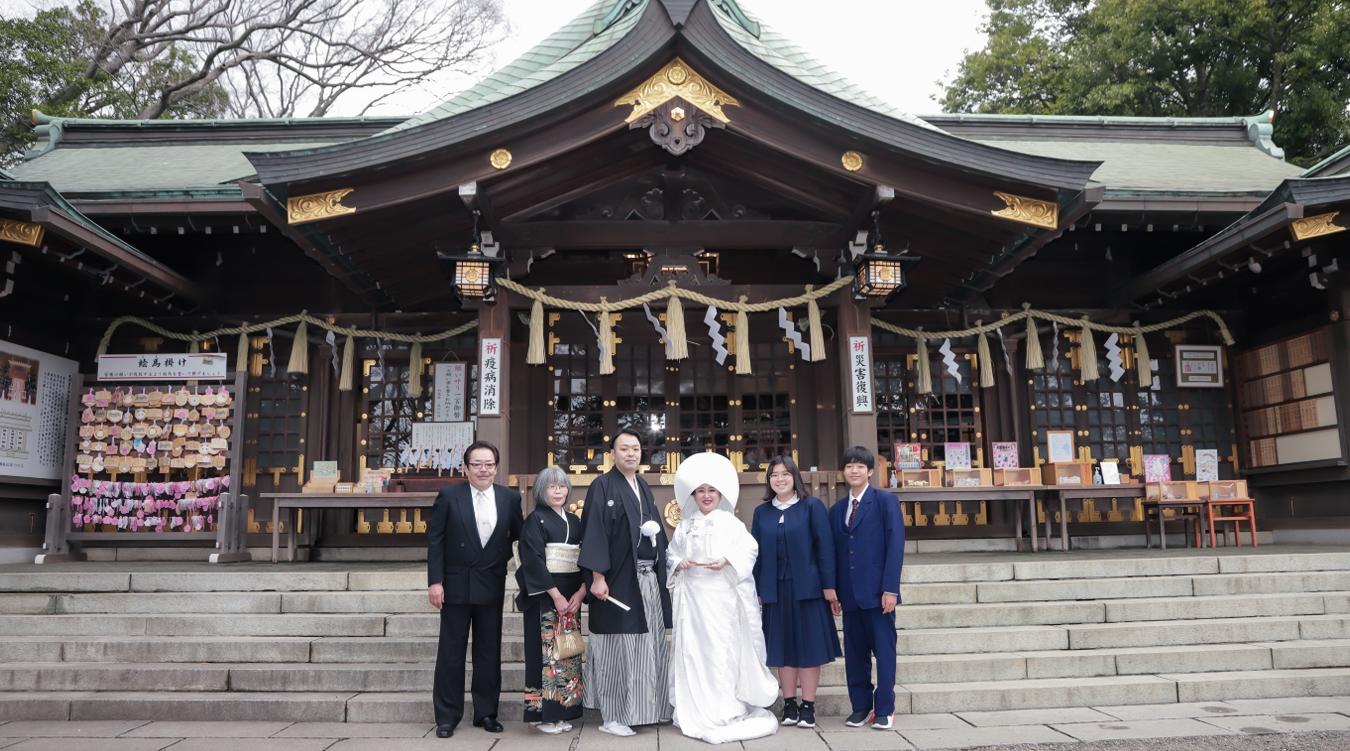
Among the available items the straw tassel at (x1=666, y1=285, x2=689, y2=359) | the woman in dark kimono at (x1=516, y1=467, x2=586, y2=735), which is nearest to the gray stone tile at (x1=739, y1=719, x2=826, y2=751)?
the woman in dark kimono at (x1=516, y1=467, x2=586, y2=735)

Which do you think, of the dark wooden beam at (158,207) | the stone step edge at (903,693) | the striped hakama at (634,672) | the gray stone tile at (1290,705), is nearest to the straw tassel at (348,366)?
the dark wooden beam at (158,207)

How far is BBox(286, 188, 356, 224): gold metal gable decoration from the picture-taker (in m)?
7.86

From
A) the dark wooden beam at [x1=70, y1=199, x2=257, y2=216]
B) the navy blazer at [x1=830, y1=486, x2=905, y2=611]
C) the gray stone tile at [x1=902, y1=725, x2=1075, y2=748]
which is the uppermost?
the dark wooden beam at [x1=70, y1=199, x2=257, y2=216]

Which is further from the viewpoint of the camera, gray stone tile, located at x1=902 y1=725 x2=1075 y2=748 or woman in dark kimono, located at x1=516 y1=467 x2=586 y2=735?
woman in dark kimono, located at x1=516 y1=467 x2=586 y2=735

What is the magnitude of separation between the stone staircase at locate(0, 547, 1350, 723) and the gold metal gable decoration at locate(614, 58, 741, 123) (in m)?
4.29

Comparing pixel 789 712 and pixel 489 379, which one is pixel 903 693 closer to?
pixel 789 712

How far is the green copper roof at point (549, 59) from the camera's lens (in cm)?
884

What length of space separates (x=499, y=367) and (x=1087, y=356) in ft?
22.1

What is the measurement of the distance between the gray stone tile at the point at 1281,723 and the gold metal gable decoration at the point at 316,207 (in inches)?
292

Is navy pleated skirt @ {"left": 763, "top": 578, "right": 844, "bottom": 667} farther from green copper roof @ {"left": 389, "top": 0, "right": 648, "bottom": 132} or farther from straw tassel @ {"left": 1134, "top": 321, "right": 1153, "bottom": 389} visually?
straw tassel @ {"left": 1134, "top": 321, "right": 1153, "bottom": 389}

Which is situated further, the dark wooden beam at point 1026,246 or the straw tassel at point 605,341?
the straw tassel at point 605,341

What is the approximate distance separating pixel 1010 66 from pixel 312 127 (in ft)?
62.8

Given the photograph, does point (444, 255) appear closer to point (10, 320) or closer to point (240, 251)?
point (240, 251)

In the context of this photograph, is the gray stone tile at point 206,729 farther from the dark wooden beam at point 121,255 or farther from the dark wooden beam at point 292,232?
the dark wooden beam at point 121,255
